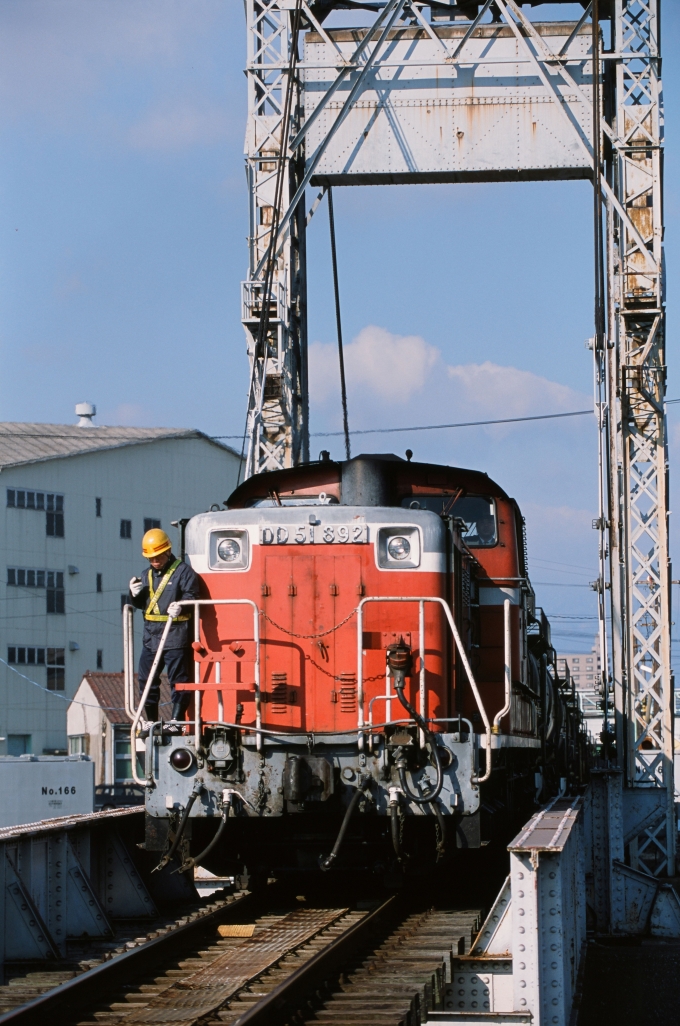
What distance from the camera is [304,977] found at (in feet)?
23.9

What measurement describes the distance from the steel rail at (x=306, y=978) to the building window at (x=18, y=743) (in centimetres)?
4412

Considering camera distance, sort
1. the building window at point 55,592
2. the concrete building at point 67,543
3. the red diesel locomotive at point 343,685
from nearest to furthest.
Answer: the red diesel locomotive at point 343,685, the concrete building at point 67,543, the building window at point 55,592

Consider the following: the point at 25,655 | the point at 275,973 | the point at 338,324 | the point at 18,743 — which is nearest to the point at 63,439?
the point at 25,655

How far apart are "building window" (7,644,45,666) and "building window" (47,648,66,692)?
1.14 feet

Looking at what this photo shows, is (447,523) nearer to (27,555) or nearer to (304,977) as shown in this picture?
(304,977)

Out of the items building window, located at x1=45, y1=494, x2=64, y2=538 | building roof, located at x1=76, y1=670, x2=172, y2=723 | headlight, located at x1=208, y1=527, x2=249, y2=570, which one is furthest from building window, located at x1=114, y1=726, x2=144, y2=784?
headlight, located at x1=208, y1=527, x2=249, y2=570

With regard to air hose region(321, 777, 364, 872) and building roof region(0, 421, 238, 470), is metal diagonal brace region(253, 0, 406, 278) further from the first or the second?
building roof region(0, 421, 238, 470)

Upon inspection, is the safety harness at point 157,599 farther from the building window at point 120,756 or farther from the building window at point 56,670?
the building window at point 56,670

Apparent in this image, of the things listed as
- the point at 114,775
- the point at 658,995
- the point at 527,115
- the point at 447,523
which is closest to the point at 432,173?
the point at 527,115

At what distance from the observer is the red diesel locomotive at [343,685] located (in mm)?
8977

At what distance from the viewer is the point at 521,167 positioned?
1577 cm

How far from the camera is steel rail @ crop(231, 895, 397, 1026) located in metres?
6.51

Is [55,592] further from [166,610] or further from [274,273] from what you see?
[166,610]

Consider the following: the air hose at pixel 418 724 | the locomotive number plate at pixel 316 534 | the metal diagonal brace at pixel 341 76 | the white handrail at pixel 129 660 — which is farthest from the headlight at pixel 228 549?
the metal diagonal brace at pixel 341 76
